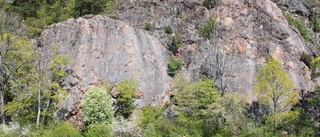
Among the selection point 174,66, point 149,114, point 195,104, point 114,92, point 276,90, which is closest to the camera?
point 276,90

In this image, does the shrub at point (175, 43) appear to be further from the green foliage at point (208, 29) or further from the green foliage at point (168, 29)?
the green foliage at point (208, 29)

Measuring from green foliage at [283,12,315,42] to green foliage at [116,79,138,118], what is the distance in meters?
31.2

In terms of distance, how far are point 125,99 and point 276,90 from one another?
17.1m

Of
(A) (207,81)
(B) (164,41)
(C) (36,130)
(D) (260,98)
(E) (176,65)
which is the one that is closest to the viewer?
(C) (36,130)

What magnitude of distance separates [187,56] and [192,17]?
311 inches

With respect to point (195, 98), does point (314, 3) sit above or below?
above

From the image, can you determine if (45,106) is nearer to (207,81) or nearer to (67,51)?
(67,51)

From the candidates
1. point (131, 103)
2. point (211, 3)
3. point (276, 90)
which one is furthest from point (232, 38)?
point (131, 103)

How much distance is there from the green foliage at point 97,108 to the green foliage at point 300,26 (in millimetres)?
35137

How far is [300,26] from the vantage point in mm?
57094

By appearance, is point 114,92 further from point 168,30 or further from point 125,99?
point 168,30

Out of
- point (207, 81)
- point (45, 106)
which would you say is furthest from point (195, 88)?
point (45, 106)

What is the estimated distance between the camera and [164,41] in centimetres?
5078

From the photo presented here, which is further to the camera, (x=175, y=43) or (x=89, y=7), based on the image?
(x=89, y=7)
